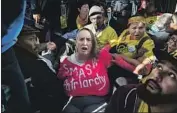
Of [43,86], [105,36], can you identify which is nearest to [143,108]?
[105,36]

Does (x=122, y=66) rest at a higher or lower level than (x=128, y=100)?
higher

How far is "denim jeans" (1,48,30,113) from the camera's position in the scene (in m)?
2.17

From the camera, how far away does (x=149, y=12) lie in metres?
2.23

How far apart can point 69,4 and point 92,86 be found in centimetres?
57

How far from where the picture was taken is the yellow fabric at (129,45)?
220cm

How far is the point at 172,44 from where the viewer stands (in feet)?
7.16

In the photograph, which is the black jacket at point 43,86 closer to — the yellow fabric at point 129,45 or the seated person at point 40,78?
the seated person at point 40,78

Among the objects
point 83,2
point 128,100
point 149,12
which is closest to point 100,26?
point 83,2

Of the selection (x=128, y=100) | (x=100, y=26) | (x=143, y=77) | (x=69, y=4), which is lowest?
(x=128, y=100)

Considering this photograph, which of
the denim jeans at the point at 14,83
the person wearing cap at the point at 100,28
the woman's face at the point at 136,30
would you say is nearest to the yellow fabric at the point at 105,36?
the person wearing cap at the point at 100,28

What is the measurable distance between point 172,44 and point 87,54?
567mm

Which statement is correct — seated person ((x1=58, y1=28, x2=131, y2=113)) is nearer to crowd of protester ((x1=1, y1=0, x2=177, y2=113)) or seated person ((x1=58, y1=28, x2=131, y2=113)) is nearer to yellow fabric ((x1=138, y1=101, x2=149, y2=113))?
crowd of protester ((x1=1, y1=0, x2=177, y2=113))

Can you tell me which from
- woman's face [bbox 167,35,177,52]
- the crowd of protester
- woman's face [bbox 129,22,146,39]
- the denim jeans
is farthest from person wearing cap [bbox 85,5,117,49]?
the denim jeans

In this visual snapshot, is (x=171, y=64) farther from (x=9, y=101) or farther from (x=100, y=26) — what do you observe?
(x=9, y=101)
